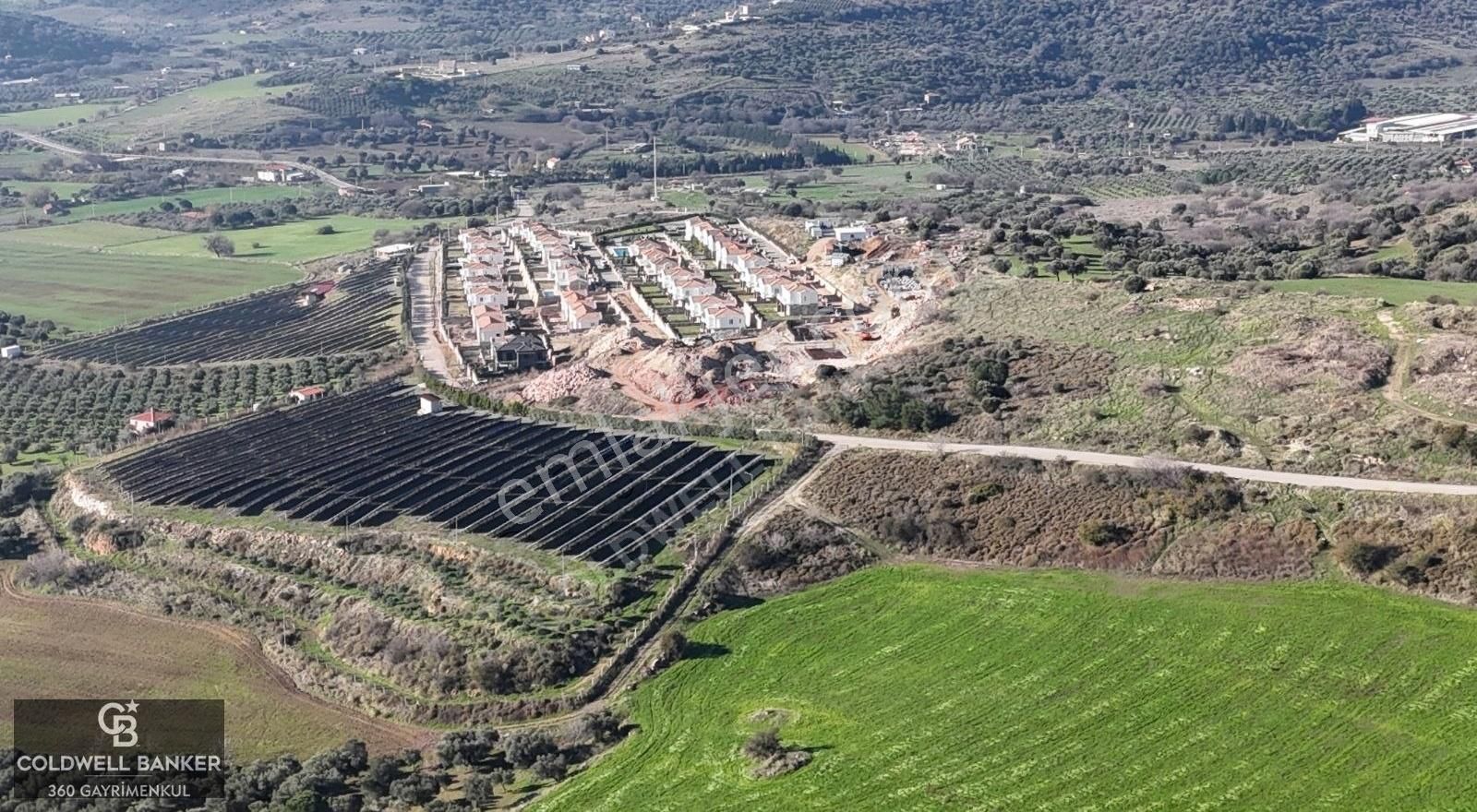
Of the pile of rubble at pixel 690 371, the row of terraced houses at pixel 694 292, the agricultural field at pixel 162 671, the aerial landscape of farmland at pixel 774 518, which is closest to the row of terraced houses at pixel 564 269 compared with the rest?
the aerial landscape of farmland at pixel 774 518

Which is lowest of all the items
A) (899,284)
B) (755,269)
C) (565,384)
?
(565,384)

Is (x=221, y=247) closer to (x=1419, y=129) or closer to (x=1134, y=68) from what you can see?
(x=1419, y=129)

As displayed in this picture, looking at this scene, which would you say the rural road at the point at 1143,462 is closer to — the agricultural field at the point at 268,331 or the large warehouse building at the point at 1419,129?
the agricultural field at the point at 268,331

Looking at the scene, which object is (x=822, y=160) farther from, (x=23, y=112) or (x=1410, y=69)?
(x=23, y=112)

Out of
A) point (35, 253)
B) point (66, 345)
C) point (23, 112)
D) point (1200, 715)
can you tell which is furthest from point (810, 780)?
point (23, 112)

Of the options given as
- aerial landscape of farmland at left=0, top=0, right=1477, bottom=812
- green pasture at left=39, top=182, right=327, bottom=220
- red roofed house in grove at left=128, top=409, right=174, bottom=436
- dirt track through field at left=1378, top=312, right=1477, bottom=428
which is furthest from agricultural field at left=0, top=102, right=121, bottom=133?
dirt track through field at left=1378, top=312, right=1477, bottom=428

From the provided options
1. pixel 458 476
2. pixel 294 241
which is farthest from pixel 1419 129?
pixel 458 476

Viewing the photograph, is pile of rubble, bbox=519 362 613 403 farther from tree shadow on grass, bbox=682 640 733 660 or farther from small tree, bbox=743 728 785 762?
small tree, bbox=743 728 785 762
